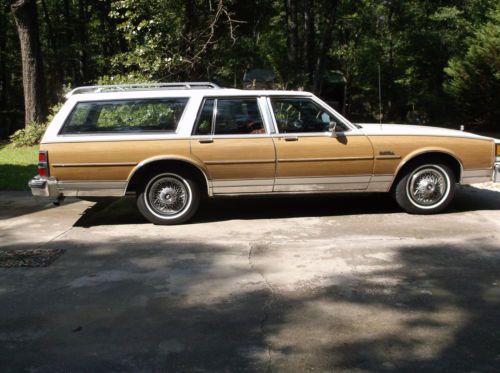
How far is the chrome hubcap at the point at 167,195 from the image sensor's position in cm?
714

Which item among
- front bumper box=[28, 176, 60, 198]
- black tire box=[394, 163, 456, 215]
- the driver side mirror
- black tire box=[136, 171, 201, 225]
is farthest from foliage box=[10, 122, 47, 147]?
black tire box=[394, 163, 456, 215]

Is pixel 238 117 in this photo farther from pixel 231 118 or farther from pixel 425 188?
pixel 425 188

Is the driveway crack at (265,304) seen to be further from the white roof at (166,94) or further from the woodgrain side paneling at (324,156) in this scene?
the white roof at (166,94)

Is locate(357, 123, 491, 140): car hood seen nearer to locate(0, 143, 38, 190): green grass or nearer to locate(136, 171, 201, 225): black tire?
locate(136, 171, 201, 225): black tire

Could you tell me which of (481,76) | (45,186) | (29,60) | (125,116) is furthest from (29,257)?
(481,76)

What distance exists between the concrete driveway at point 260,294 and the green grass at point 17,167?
11.1 ft

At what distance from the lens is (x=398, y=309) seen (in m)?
4.28

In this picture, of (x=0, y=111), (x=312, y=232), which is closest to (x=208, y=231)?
(x=312, y=232)

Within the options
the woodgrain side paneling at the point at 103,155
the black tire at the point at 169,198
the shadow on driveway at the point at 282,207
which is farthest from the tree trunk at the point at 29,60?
the black tire at the point at 169,198

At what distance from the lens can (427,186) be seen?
24.0 ft

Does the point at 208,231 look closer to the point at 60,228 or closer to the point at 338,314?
the point at 60,228

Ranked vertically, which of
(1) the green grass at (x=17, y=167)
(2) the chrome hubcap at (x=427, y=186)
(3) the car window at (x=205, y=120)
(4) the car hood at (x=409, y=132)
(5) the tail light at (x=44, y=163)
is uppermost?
(3) the car window at (x=205, y=120)

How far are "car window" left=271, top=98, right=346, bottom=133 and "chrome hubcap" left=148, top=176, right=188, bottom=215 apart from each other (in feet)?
4.95

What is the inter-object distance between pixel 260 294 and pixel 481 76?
58.6 ft
